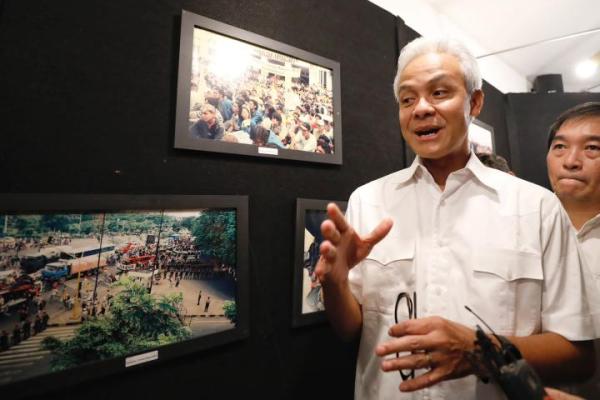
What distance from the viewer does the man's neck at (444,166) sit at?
0.94 meters

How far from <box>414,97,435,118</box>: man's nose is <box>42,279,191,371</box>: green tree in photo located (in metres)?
0.92

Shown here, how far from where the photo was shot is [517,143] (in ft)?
9.70

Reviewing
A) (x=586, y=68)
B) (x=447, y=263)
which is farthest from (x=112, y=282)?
(x=586, y=68)

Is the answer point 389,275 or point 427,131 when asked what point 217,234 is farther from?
point 427,131

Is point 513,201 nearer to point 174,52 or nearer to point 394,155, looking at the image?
point 394,155

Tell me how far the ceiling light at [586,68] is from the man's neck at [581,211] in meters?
3.49

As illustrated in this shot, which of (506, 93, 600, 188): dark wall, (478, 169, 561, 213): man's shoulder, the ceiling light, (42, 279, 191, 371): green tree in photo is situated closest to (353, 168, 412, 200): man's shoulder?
(478, 169, 561, 213): man's shoulder

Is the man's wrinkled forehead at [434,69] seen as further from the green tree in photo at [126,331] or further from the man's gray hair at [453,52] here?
the green tree in photo at [126,331]

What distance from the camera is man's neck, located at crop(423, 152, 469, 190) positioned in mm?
938

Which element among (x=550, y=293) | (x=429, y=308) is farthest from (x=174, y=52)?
(x=550, y=293)

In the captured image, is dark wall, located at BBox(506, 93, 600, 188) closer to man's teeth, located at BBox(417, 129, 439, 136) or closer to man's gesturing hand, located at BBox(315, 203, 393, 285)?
man's teeth, located at BBox(417, 129, 439, 136)

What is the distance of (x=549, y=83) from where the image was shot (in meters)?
3.55

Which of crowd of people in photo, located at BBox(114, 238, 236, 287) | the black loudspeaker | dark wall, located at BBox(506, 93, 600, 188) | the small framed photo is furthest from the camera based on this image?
the black loudspeaker
